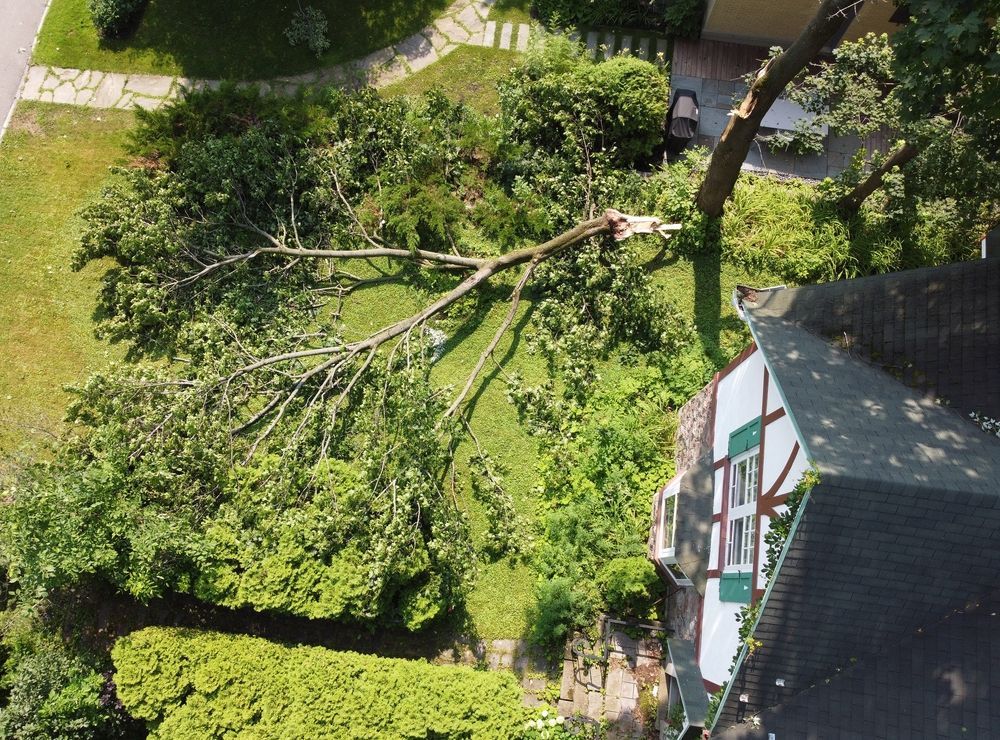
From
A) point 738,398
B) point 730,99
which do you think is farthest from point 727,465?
point 730,99

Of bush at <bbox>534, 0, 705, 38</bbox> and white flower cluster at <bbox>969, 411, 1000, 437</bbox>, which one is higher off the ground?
bush at <bbox>534, 0, 705, 38</bbox>

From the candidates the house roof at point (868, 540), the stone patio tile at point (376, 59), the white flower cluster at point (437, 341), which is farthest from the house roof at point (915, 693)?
the stone patio tile at point (376, 59)

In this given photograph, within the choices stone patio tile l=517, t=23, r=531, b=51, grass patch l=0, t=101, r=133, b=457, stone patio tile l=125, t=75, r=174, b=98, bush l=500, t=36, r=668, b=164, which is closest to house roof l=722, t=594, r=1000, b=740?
bush l=500, t=36, r=668, b=164

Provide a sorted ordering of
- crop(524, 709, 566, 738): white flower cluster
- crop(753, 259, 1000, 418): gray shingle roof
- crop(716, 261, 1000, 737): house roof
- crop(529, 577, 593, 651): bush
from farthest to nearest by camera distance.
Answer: crop(529, 577, 593, 651): bush < crop(524, 709, 566, 738): white flower cluster < crop(753, 259, 1000, 418): gray shingle roof < crop(716, 261, 1000, 737): house roof

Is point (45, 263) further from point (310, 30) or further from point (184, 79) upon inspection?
point (310, 30)

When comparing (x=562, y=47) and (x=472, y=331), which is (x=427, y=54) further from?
(x=472, y=331)

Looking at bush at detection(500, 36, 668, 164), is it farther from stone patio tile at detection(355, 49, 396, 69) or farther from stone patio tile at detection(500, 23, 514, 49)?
stone patio tile at detection(355, 49, 396, 69)
